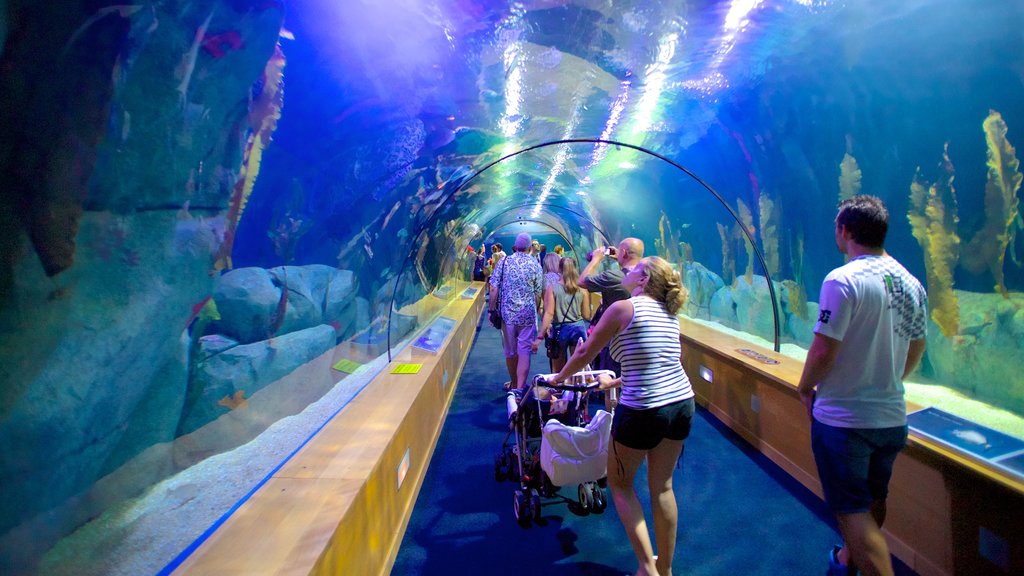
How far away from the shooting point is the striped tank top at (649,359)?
8.31 ft

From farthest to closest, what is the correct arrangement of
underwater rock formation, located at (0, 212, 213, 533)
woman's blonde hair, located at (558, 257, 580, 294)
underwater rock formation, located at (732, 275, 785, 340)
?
underwater rock formation, located at (732, 275, 785, 340) → woman's blonde hair, located at (558, 257, 580, 294) → underwater rock formation, located at (0, 212, 213, 533)

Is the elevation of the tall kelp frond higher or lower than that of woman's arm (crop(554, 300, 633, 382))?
higher

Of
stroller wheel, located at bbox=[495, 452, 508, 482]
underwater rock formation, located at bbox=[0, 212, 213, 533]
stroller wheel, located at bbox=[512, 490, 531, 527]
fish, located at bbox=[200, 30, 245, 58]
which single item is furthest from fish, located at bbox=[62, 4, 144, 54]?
stroller wheel, located at bbox=[495, 452, 508, 482]

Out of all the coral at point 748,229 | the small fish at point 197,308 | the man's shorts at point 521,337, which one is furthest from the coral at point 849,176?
the small fish at point 197,308

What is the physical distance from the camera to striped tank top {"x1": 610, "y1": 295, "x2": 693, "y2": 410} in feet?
8.31

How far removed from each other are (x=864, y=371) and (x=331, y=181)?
4.10 meters

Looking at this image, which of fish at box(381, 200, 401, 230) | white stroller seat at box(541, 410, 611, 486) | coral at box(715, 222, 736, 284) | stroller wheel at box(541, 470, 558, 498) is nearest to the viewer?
white stroller seat at box(541, 410, 611, 486)

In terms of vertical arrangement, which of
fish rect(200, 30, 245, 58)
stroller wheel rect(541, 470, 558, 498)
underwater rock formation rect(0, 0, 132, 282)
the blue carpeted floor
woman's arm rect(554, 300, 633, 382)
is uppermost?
fish rect(200, 30, 245, 58)

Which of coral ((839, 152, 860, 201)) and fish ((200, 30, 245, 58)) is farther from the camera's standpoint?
coral ((839, 152, 860, 201))

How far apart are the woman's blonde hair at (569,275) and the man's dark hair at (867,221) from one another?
3262mm

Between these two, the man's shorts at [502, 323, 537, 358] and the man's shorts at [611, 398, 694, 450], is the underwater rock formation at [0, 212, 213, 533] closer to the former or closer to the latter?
the man's shorts at [611, 398, 694, 450]

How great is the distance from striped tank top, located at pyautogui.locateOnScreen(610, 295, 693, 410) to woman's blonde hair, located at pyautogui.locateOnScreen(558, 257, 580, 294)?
286cm

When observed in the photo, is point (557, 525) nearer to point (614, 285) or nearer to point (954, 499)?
point (614, 285)

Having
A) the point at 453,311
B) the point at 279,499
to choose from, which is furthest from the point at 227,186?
the point at 453,311
